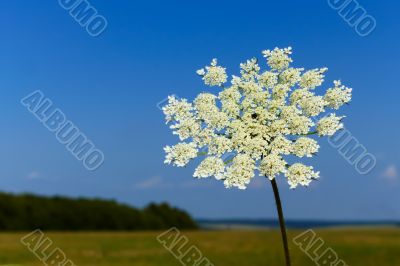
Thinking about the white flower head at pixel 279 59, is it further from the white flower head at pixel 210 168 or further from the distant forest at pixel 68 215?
the distant forest at pixel 68 215

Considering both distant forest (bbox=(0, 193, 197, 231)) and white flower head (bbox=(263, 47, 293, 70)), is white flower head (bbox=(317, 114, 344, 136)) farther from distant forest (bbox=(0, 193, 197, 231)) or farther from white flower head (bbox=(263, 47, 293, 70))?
distant forest (bbox=(0, 193, 197, 231))

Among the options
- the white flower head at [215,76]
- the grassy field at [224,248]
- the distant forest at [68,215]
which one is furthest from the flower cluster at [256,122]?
the distant forest at [68,215]

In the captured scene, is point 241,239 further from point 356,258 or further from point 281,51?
point 281,51

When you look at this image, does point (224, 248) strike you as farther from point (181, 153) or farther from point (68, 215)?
point (68, 215)

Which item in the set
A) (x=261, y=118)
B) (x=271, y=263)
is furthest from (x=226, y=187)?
(x=271, y=263)

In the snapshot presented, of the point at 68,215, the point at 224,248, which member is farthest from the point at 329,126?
the point at 68,215

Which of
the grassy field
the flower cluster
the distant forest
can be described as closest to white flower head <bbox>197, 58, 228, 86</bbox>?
the flower cluster
